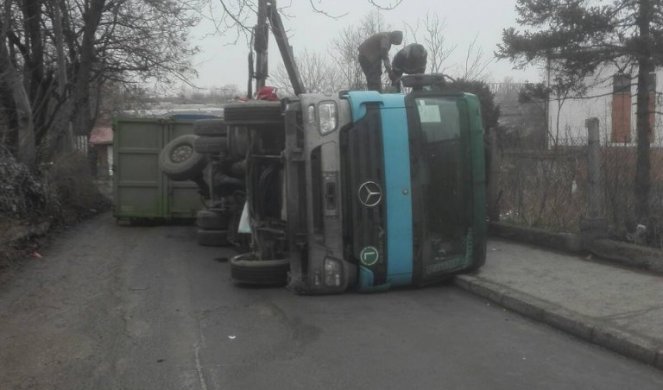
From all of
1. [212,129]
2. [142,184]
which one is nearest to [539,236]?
[212,129]

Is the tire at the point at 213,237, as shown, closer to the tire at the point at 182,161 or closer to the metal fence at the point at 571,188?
the tire at the point at 182,161

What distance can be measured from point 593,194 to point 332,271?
3.73 metres

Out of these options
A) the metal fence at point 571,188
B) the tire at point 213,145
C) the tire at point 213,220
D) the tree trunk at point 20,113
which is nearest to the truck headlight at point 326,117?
the metal fence at point 571,188

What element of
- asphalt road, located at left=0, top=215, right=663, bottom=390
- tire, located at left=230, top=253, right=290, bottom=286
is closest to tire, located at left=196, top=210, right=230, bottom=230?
asphalt road, located at left=0, top=215, right=663, bottom=390

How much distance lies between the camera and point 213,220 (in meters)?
12.4

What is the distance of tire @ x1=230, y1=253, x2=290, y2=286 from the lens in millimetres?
8305

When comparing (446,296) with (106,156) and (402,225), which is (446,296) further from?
(106,156)

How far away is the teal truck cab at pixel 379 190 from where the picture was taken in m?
7.71

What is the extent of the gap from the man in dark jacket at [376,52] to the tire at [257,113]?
265 centimetres

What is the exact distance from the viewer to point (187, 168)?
13633 mm

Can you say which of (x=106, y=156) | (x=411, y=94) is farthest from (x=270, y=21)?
(x=106, y=156)

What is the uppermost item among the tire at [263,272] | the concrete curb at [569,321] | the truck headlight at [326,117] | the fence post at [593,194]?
the truck headlight at [326,117]

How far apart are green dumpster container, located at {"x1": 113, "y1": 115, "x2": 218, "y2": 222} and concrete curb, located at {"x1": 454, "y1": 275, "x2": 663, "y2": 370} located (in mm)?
9089

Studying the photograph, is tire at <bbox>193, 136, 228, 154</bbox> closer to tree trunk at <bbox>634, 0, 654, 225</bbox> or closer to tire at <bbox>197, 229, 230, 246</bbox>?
tire at <bbox>197, 229, 230, 246</bbox>
